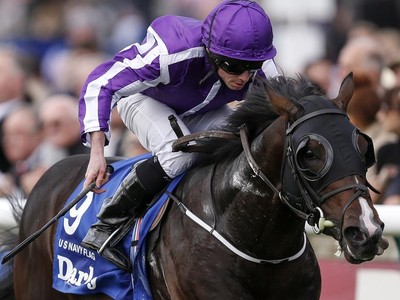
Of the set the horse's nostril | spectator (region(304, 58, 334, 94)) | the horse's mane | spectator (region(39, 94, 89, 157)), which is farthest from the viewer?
spectator (region(304, 58, 334, 94))

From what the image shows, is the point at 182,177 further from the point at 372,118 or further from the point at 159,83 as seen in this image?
the point at 372,118

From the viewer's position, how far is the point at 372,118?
791 cm

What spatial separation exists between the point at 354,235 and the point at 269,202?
1.95 feet

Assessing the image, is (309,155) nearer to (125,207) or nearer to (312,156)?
(312,156)

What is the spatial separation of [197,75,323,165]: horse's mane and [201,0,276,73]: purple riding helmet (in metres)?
0.12

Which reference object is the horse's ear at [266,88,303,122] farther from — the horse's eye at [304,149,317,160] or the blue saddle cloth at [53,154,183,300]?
the blue saddle cloth at [53,154,183,300]

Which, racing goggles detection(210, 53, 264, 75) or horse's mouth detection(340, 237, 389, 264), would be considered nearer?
horse's mouth detection(340, 237, 389, 264)

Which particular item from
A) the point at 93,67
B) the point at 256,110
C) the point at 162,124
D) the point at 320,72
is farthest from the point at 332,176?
the point at 93,67

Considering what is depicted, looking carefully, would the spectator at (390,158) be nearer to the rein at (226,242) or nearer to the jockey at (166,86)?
the jockey at (166,86)

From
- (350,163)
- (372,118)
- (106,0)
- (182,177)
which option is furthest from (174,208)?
(106,0)

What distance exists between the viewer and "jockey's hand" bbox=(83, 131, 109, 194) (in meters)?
5.33

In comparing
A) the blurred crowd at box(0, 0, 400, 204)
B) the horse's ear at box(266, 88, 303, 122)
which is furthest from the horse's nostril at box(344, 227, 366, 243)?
the blurred crowd at box(0, 0, 400, 204)

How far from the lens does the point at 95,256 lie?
18.5ft

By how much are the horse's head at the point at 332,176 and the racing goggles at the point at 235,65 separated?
37cm
